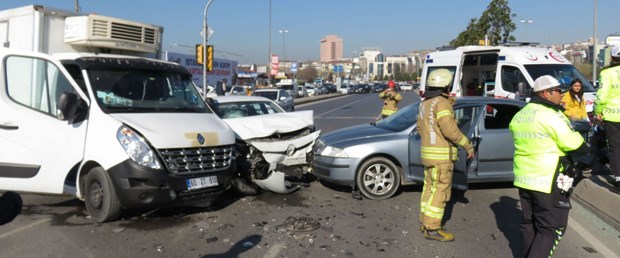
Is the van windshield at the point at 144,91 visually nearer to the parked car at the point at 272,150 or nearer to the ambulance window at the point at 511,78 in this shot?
the parked car at the point at 272,150

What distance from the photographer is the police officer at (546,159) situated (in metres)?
3.69

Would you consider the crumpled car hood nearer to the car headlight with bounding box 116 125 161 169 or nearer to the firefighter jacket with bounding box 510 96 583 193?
the car headlight with bounding box 116 125 161 169

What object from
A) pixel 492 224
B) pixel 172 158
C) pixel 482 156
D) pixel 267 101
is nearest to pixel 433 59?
pixel 267 101

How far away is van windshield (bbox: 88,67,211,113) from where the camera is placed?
5.98m

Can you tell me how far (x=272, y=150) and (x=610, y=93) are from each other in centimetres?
436

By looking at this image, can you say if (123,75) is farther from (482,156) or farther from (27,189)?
(482,156)

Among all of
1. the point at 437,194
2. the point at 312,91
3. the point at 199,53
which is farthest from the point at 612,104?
the point at 312,91

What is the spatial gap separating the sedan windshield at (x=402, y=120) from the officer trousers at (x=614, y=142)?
2.35 m

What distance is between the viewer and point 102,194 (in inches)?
222

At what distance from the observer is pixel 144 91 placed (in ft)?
20.9

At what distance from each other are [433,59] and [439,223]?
10483 mm

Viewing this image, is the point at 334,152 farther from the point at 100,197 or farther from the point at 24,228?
the point at 24,228

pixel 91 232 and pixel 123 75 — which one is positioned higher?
pixel 123 75

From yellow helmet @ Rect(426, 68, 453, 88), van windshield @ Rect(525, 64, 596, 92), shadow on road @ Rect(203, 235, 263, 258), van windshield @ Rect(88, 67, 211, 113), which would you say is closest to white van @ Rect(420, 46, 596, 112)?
van windshield @ Rect(525, 64, 596, 92)
